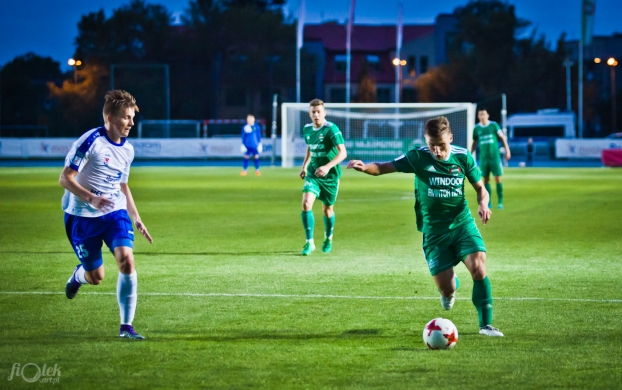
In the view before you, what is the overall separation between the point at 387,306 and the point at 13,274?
470cm

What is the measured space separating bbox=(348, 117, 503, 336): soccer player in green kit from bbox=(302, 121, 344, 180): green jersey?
535 cm

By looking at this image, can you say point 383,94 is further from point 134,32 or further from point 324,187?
point 324,187

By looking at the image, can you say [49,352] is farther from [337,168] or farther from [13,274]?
[337,168]

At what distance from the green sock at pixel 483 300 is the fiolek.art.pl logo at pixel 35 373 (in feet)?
10.7

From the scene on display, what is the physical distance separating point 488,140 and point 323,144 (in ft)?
28.2

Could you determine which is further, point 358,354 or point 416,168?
point 416,168

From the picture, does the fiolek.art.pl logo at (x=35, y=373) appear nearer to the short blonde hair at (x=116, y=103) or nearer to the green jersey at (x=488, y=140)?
the short blonde hair at (x=116, y=103)

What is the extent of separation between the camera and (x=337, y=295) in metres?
8.97

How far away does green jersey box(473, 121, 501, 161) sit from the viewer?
20594mm

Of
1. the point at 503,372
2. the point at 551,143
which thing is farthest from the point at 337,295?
the point at 551,143

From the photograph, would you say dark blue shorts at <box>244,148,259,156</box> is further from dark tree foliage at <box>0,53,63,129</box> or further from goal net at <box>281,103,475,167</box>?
dark tree foliage at <box>0,53,63,129</box>

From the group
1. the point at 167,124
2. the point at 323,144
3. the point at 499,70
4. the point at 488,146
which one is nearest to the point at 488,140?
the point at 488,146

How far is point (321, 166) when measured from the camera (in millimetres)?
12945

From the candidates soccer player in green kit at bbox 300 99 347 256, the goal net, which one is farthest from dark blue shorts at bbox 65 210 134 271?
the goal net
